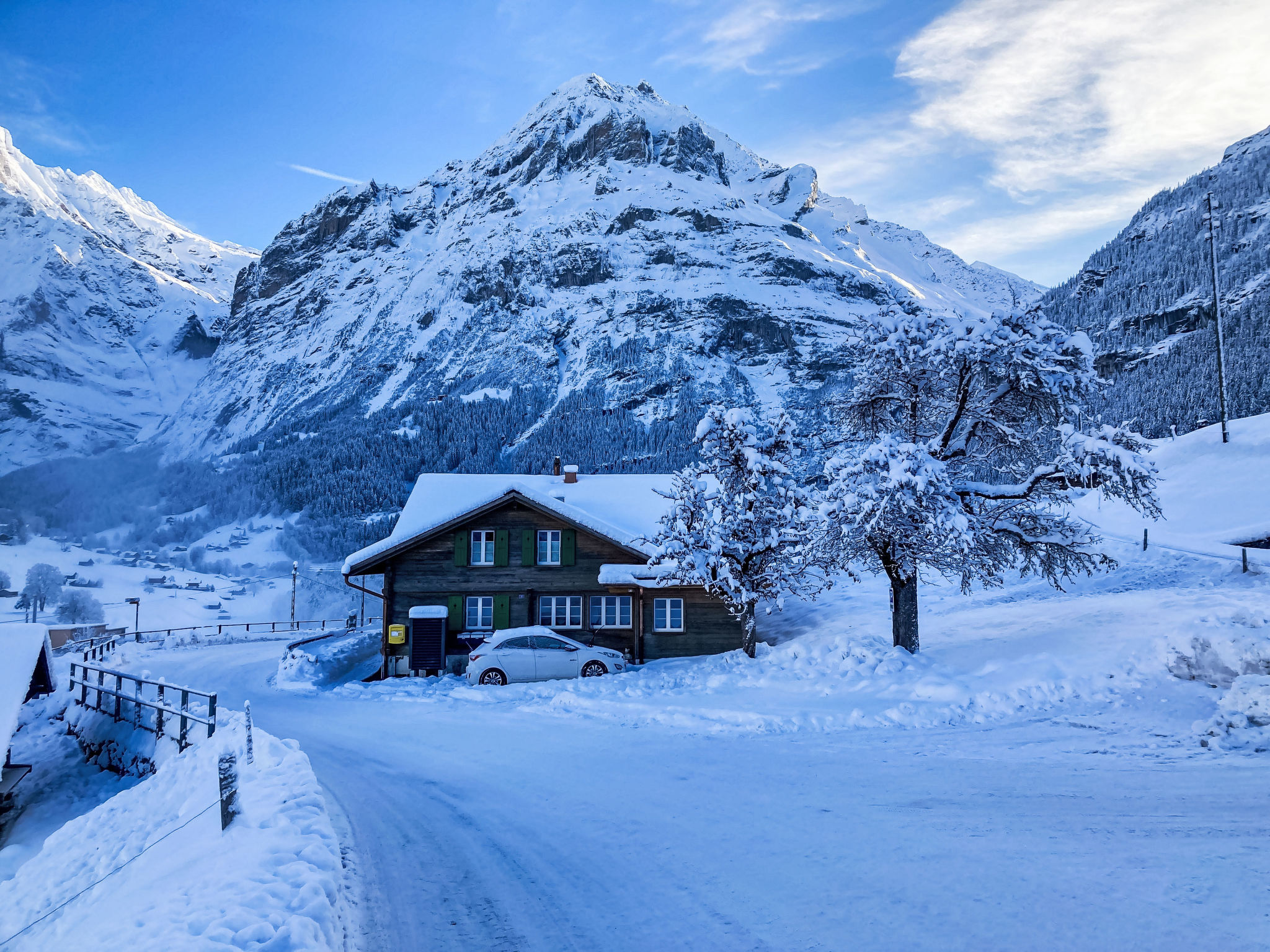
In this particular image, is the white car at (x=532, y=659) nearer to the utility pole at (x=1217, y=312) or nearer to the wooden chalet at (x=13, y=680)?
the wooden chalet at (x=13, y=680)

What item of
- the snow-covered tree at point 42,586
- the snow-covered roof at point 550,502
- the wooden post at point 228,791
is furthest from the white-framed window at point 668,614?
the snow-covered tree at point 42,586

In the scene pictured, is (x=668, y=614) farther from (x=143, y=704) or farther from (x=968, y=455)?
(x=143, y=704)

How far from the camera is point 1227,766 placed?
30.7 feet

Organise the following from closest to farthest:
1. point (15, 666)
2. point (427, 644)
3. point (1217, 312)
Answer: point (15, 666) < point (427, 644) < point (1217, 312)

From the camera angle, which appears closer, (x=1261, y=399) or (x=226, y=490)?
(x=1261, y=399)

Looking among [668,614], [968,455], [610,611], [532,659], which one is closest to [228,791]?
[532,659]

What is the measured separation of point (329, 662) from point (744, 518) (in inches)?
708

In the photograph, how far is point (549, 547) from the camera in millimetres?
27359

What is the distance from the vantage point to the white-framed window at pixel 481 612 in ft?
87.7

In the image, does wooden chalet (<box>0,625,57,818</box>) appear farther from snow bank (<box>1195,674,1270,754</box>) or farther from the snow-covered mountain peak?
the snow-covered mountain peak

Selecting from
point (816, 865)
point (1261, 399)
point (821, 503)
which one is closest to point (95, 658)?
point (821, 503)

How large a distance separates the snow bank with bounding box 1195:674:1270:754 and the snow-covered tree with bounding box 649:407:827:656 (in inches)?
423

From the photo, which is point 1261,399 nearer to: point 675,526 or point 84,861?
point 675,526

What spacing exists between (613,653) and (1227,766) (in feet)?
51.1
